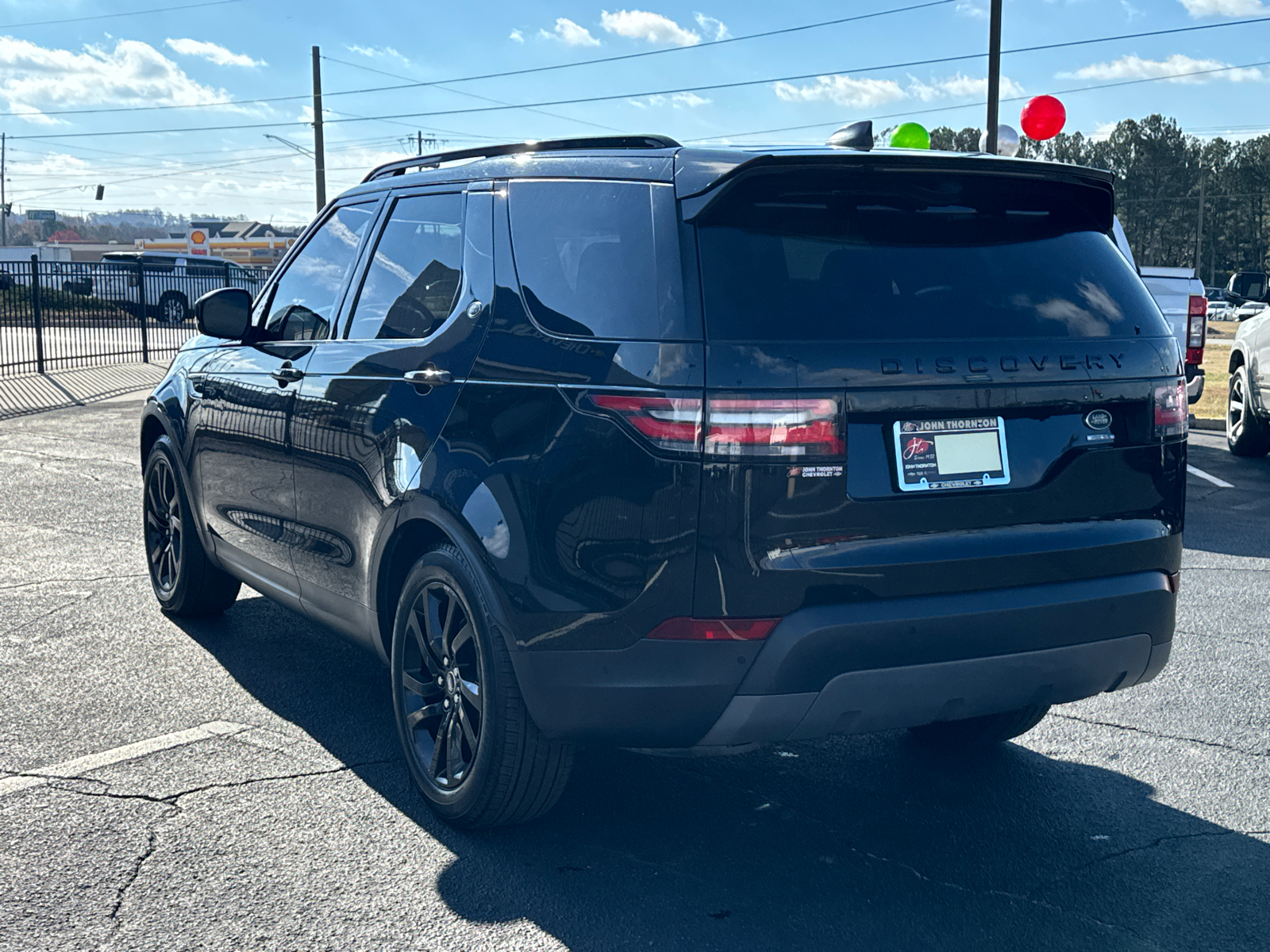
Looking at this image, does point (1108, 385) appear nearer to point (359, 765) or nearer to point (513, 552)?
point (513, 552)

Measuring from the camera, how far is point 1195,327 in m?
11.7

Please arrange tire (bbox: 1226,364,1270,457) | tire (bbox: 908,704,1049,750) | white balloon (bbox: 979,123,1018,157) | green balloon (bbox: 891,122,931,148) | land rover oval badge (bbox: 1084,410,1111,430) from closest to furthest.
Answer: land rover oval badge (bbox: 1084,410,1111,430), tire (bbox: 908,704,1049,750), green balloon (bbox: 891,122,931,148), tire (bbox: 1226,364,1270,457), white balloon (bbox: 979,123,1018,157)

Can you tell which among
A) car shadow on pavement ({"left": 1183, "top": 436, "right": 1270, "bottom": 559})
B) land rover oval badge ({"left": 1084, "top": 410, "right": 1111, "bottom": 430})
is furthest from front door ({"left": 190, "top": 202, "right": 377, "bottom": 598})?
car shadow on pavement ({"left": 1183, "top": 436, "right": 1270, "bottom": 559})

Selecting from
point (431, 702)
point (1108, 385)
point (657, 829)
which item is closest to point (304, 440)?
point (431, 702)

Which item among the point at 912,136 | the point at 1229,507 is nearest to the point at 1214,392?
the point at 1229,507

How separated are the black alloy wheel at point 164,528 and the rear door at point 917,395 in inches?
142

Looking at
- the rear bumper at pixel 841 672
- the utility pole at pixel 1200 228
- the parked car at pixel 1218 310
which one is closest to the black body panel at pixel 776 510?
the rear bumper at pixel 841 672

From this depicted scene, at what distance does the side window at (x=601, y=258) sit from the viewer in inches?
123

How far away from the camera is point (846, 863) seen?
3.54 meters

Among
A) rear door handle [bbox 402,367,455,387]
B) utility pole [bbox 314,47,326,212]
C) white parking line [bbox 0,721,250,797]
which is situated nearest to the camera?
rear door handle [bbox 402,367,455,387]

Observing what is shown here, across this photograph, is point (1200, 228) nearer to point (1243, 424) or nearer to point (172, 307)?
point (172, 307)

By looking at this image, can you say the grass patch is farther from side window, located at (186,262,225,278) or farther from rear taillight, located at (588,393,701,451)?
side window, located at (186,262,225,278)

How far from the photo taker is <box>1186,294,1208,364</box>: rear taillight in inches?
453

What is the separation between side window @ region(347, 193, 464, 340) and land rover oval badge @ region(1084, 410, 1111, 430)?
1.78 meters
